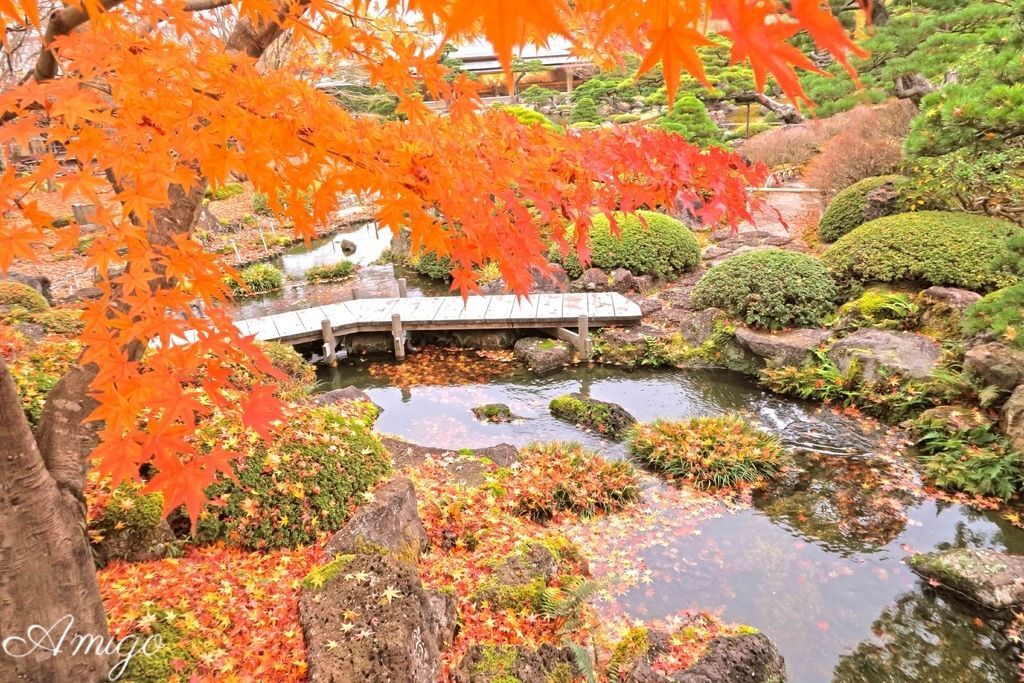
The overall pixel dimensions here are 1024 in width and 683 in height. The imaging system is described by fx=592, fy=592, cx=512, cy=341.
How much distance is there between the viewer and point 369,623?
3209 millimetres

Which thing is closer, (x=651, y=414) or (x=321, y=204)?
(x=321, y=204)

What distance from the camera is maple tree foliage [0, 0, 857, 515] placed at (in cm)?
129

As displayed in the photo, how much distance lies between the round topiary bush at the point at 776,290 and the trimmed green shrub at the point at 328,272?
31.2ft

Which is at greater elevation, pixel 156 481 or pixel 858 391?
pixel 156 481

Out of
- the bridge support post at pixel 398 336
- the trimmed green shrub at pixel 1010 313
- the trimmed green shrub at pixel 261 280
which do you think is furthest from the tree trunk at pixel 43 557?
the trimmed green shrub at pixel 261 280

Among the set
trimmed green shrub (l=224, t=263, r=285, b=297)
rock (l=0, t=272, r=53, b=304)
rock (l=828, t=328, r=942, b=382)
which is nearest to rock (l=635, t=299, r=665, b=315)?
rock (l=828, t=328, r=942, b=382)

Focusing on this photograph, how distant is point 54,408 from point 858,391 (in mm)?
8637

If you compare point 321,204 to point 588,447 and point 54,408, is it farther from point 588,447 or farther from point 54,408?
point 588,447

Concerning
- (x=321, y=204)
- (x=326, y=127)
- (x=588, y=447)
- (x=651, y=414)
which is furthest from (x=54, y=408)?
(x=651, y=414)

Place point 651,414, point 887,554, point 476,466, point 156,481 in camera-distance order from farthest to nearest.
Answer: point 651,414 → point 476,466 → point 887,554 → point 156,481

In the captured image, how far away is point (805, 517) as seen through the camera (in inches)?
241

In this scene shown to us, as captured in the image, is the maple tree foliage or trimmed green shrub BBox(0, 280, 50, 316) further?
trimmed green shrub BBox(0, 280, 50, 316)

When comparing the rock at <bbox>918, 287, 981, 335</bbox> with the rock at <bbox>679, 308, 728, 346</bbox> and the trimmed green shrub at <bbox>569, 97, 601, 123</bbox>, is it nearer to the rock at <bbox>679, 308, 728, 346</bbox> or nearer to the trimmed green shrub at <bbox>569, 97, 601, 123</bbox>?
the rock at <bbox>679, 308, 728, 346</bbox>

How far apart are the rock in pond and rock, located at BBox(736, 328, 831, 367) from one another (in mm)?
2453
